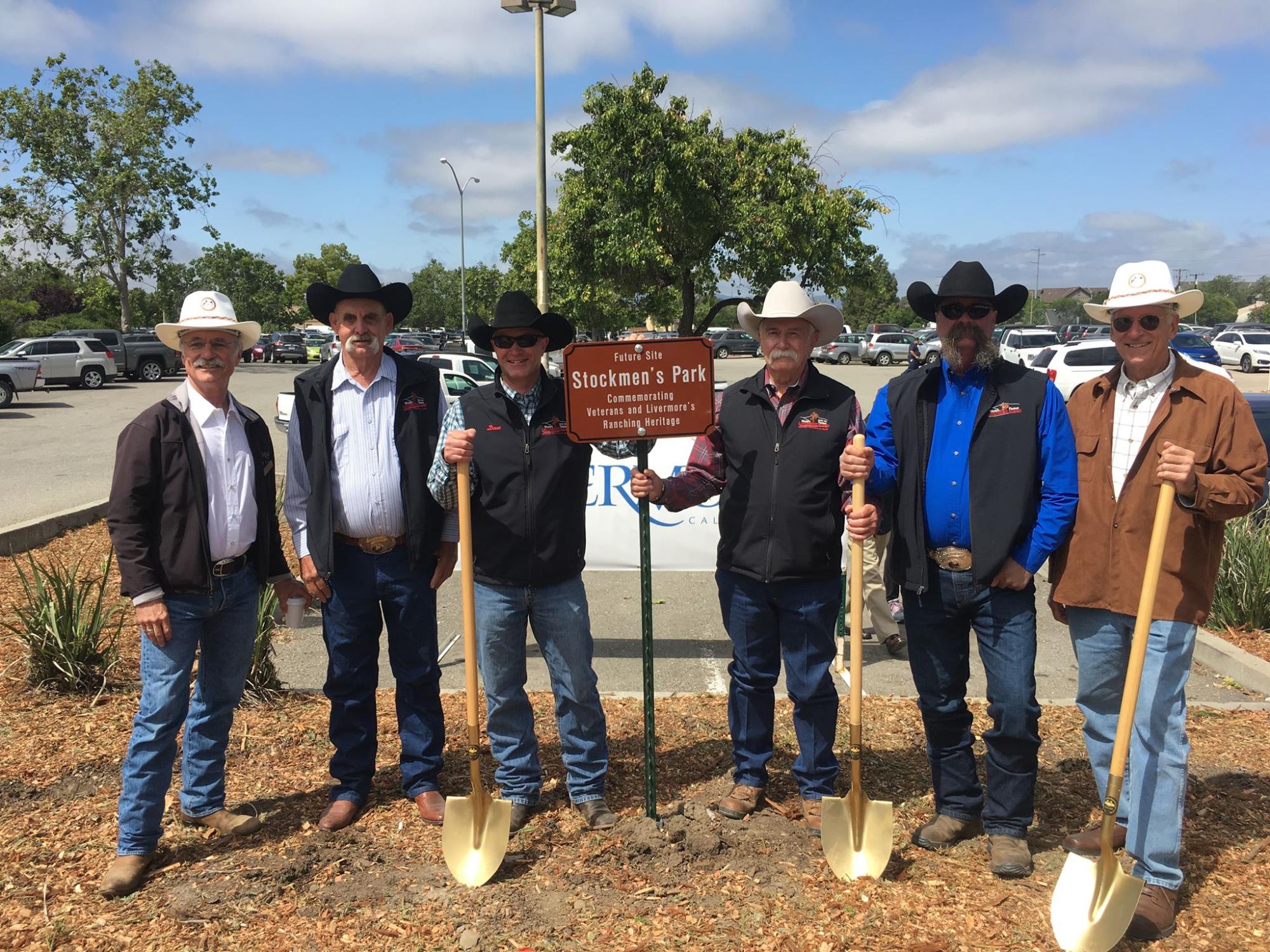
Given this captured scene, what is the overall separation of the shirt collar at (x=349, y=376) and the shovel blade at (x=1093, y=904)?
307 cm

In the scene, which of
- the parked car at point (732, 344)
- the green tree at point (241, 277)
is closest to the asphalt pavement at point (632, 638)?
the parked car at point (732, 344)

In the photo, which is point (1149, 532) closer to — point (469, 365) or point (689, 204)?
point (689, 204)

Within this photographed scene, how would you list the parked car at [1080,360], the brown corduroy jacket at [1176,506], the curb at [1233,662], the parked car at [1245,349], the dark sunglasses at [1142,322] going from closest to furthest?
the brown corduroy jacket at [1176,506] → the dark sunglasses at [1142,322] → the curb at [1233,662] → the parked car at [1080,360] → the parked car at [1245,349]

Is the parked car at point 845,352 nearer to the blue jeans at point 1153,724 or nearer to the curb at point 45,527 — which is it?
the curb at point 45,527

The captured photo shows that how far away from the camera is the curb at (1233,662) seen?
5.64m

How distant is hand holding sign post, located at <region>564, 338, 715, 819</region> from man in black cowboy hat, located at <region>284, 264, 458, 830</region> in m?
0.69

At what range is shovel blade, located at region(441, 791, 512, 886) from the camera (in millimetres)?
3609

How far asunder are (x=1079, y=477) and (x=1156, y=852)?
131 cm

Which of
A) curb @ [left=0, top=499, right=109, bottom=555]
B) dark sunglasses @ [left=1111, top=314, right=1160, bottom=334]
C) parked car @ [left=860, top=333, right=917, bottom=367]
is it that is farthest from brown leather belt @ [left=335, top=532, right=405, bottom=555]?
parked car @ [left=860, top=333, right=917, bottom=367]

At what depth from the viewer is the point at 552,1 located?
14.0 metres

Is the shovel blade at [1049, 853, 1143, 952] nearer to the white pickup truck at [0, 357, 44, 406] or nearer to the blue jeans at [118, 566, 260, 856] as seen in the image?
the blue jeans at [118, 566, 260, 856]

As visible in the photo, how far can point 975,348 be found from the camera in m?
3.64

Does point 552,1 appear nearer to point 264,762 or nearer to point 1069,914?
point 264,762

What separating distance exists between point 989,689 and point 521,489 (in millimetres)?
1946
